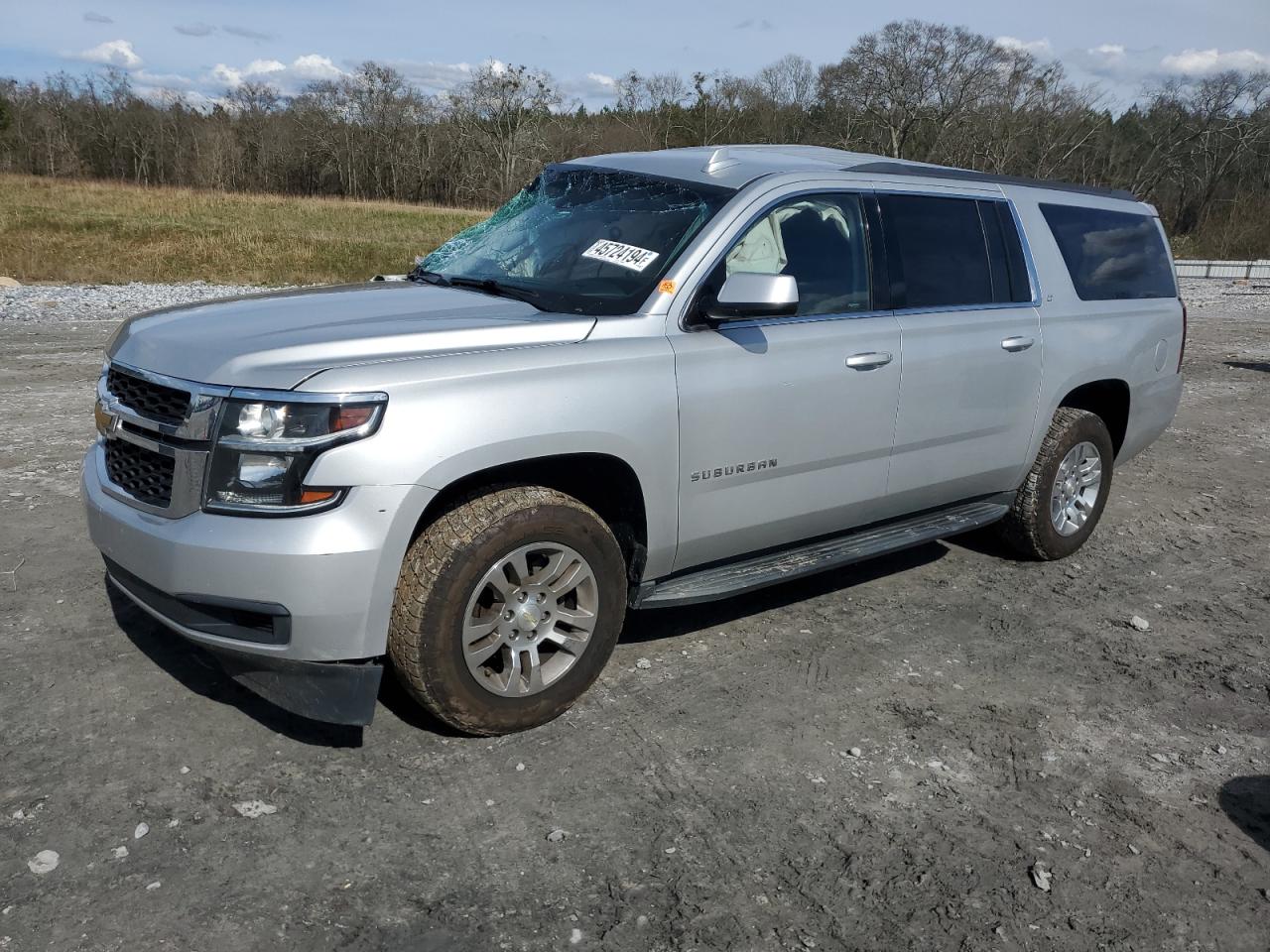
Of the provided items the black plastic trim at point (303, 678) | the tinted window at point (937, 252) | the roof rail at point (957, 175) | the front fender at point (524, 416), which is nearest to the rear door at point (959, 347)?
the tinted window at point (937, 252)

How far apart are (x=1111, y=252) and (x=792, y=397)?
109 inches

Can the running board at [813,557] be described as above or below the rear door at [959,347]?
below

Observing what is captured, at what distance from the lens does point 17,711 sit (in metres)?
3.57

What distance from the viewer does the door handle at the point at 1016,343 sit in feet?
16.2

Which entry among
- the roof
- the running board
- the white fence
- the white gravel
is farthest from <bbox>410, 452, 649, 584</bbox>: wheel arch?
the white fence

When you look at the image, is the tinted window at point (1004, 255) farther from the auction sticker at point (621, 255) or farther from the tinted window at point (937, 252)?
the auction sticker at point (621, 255)

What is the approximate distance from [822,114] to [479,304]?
7090 cm

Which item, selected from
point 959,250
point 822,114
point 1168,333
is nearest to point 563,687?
point 959,250

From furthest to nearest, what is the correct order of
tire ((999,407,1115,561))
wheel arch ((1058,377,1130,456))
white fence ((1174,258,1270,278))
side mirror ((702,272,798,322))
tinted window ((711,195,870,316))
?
white fence ((1174,258,1270,278))
wheel arch ((1058,377,1130,456))
tire ((999,407,1115,561))
tinted window ((711,195,870,316))
side mirror ((702,272,798,322))

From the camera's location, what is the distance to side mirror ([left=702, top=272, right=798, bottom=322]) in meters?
3.70

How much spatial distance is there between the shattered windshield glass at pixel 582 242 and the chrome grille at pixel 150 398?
129cm

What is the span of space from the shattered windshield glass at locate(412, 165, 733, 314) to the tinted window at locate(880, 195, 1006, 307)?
91 cm

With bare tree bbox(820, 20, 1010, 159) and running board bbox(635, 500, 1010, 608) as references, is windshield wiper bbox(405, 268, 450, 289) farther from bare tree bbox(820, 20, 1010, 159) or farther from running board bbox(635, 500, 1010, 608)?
bare tree bbox(820, 20, 1010, 159)

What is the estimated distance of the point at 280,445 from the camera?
304cm
